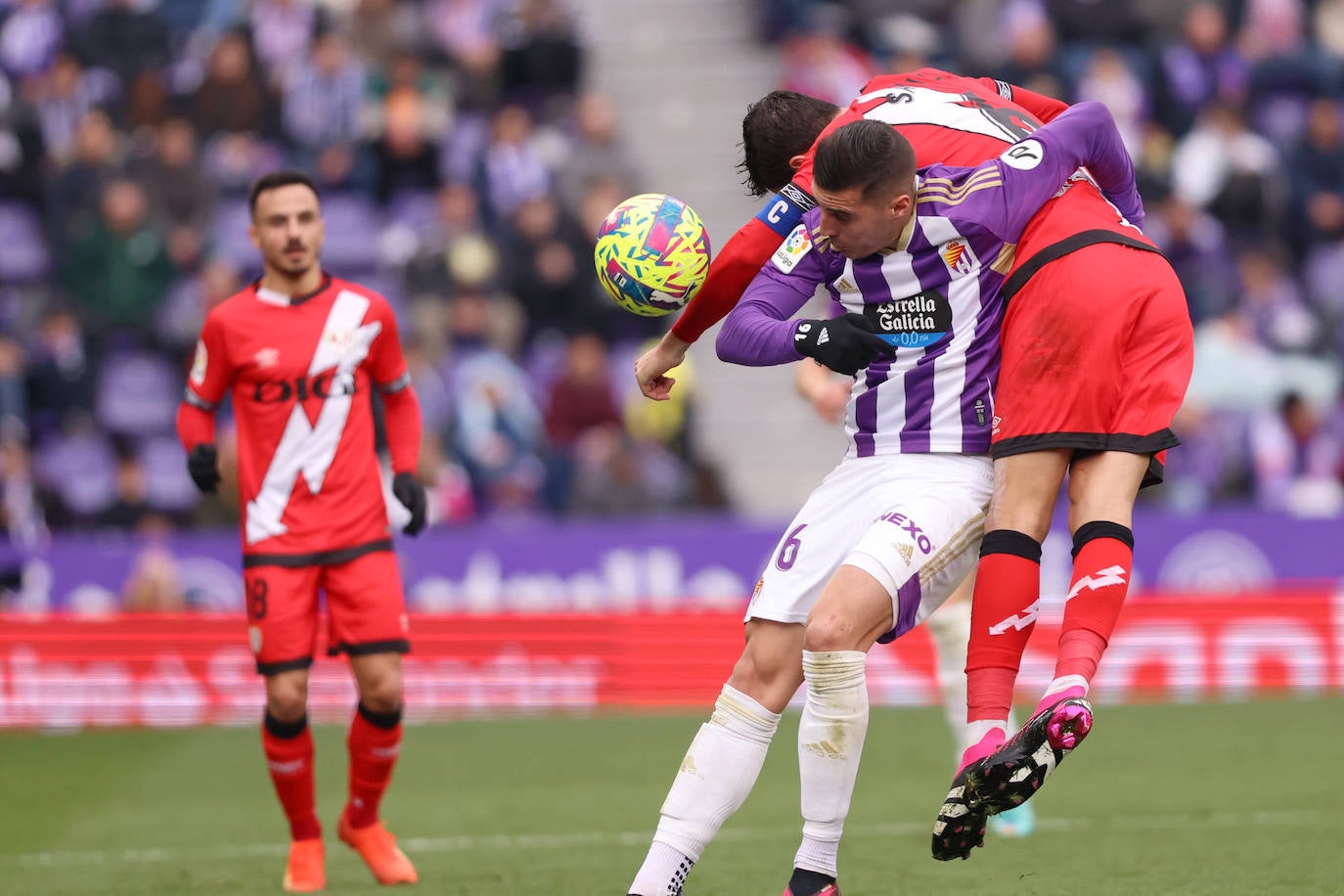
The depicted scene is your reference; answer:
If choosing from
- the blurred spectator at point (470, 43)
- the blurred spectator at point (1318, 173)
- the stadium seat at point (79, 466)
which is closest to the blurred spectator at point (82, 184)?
the stadium seat at point (79, 466)

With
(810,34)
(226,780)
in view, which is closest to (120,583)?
(226,780)

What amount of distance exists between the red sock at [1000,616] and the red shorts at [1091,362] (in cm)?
30

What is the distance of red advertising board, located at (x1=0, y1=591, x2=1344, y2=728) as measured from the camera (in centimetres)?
1260

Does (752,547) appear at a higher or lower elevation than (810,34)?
lower

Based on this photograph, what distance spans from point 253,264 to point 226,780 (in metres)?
6.70

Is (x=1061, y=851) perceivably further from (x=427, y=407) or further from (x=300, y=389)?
(x=427, y=407)

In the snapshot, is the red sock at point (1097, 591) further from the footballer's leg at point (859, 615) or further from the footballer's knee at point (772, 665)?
the footballer's knee at point (772, 665)

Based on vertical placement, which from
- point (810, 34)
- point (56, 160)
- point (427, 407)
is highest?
point (810, 34)

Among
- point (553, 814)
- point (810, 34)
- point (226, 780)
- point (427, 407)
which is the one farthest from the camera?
point (810, 34)

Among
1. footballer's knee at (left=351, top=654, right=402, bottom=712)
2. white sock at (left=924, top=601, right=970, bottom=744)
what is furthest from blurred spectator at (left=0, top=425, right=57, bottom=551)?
white sock at (left=924, top=601, right=970, bottom=744)

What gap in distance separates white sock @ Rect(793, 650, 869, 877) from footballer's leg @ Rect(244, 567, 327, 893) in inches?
102

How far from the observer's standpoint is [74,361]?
1461cm

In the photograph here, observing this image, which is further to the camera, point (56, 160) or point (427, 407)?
point (56, 160)

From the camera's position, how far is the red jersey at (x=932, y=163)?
18.2 ft
